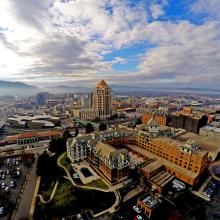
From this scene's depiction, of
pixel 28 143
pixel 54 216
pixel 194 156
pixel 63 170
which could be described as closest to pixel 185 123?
pixel 194 156

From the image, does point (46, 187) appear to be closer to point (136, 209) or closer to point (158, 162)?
point (136, 209)

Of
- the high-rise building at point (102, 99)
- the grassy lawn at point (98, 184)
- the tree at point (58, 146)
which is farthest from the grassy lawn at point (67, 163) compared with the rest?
the high-rise building at point (102, 99)

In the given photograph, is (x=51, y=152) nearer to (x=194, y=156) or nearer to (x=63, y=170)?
(x=63, y=170)

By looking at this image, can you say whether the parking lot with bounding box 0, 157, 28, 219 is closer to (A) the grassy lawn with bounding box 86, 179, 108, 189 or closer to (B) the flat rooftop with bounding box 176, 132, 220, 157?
(A) the grassy lawn with bounding box 86, 179, 108, 189

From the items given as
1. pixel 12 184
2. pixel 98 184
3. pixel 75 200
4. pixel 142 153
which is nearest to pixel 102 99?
pixel 142 153

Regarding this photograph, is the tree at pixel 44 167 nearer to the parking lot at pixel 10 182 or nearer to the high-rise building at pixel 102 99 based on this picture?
the parking lot at pixel 10 182

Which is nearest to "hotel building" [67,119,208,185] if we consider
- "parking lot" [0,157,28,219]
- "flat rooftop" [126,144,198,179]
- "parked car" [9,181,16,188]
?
"flat rooftop" [126,144,198,179]
